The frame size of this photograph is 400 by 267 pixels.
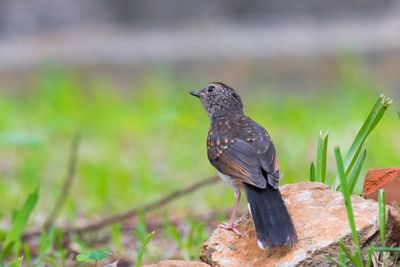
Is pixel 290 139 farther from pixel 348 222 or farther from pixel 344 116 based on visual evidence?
pixel 348 222

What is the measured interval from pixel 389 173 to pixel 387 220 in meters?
0.37

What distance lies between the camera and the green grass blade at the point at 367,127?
3.77 m

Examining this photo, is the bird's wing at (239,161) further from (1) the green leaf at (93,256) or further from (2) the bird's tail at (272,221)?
(1) the green leaf at (93,256)

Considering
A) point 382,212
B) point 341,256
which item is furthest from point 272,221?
point 382,212

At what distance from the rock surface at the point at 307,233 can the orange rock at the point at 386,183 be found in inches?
7.4

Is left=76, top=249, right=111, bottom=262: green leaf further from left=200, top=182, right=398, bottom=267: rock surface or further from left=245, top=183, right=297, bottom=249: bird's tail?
left=245, top=183, right=297, bottom=249: bird's tail

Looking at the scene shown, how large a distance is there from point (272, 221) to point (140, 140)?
547 centimetres

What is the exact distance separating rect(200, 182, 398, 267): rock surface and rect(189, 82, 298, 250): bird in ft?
0.16

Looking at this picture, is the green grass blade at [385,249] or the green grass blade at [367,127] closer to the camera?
the green grass blade at [385,249]

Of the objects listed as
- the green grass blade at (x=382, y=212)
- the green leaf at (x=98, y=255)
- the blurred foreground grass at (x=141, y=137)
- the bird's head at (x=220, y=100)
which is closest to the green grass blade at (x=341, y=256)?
the green grass blade at (x=382, y=212)

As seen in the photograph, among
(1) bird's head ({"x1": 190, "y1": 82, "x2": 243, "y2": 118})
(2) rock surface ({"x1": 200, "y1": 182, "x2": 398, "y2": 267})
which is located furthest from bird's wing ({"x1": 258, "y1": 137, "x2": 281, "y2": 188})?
(1) bird's head ({"x1": 190, "y1": 82, "x2": 243, "y2": 118})

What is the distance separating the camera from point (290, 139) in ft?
26.7

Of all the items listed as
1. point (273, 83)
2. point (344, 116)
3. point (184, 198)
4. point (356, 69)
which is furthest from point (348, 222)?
point (273, 83)

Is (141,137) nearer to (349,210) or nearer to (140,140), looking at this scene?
(140,140)
